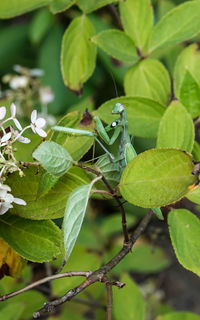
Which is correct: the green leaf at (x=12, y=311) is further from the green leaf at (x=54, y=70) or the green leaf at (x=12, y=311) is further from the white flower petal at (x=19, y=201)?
the green leaf at (x=54, y=70)

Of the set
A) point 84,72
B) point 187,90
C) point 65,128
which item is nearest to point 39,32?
point 84,72

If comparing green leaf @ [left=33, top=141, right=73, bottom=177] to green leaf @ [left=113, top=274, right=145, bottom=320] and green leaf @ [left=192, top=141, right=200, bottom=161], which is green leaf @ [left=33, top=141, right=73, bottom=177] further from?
green leaf @ [left=113, top=274, right=145, bottom=320]

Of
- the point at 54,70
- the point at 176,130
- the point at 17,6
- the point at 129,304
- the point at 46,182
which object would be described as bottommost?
the point at 129,304

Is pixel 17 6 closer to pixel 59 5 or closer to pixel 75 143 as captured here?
pixel 59 5

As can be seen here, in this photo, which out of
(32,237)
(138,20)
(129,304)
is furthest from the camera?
(129,304)

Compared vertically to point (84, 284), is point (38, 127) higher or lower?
higher

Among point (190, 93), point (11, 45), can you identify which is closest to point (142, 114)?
point (190, 93)
